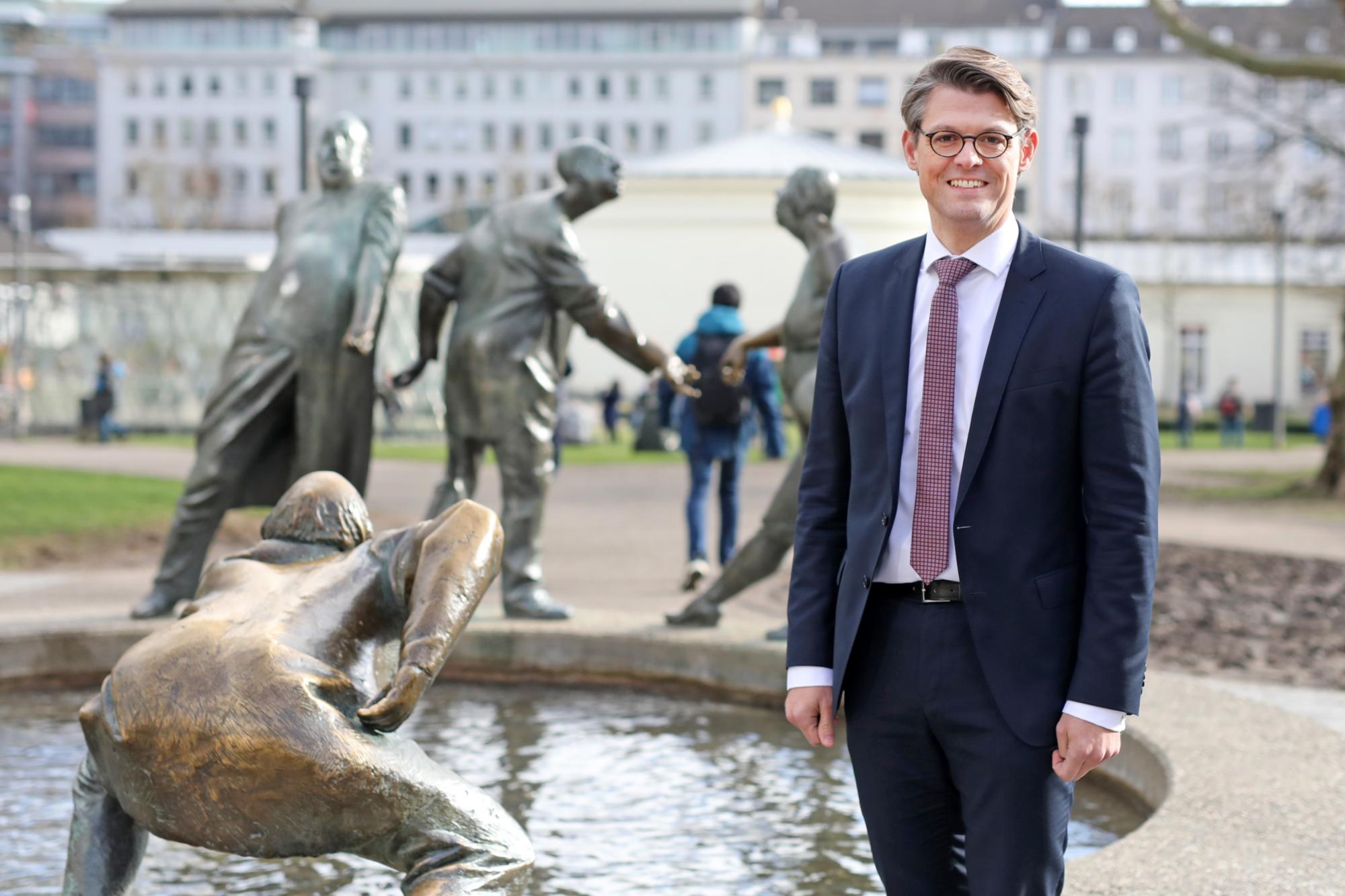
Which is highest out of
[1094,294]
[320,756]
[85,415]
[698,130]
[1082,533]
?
[698,130]

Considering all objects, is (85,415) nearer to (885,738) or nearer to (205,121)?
(885,738)

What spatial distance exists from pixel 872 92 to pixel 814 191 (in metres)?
92.4

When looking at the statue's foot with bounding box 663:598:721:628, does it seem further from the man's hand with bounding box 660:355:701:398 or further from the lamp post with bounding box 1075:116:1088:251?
the lamp post with bounding box 1075:116:1088:251

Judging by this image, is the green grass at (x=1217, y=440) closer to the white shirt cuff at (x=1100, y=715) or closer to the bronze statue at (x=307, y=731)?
the bronze statue at (x=307, y=731)

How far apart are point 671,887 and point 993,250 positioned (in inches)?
90.0

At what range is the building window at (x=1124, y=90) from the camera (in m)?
91.8

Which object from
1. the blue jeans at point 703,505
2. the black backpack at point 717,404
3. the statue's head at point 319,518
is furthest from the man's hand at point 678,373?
the statue's head at point 319,518

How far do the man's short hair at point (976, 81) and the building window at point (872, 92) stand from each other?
96.6m

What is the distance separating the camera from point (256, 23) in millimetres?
101750

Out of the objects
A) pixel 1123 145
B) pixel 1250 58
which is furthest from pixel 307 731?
pixel 1123 145

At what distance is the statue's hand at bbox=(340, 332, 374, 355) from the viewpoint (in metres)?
7.18

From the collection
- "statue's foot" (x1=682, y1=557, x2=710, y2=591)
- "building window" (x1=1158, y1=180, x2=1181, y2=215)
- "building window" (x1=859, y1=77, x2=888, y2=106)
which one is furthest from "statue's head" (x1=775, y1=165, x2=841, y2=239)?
"building window" (x1=859, y1=77, x2=888, y2=106)

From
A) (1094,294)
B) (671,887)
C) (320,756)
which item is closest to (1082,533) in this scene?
(1094,294)

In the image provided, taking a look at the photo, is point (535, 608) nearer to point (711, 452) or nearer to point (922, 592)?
point (711, 452)
